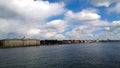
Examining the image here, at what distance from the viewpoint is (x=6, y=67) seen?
2160 inches

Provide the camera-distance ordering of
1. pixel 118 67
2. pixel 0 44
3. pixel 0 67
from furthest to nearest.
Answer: pixel 0 44 → pixel 0 67 → pixel 118 67

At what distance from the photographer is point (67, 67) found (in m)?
51.2

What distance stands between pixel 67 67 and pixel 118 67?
1406cm

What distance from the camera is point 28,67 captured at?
5309 centimetres

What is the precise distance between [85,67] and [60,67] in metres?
7.05

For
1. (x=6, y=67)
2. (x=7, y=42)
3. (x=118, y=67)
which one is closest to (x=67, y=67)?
(x=118, y=67)

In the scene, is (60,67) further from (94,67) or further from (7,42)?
(7,42)

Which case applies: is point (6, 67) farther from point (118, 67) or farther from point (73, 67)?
point (118, 67)

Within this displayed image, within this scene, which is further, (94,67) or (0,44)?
(0,44)

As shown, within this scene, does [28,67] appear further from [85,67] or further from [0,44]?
[0,44]

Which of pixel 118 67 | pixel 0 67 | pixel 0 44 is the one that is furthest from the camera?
pixel 0 44

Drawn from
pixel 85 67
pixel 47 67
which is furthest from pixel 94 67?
pixel 47 67

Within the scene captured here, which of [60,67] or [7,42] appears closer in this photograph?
[60,67]

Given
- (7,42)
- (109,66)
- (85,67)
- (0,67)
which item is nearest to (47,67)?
(85,67)
